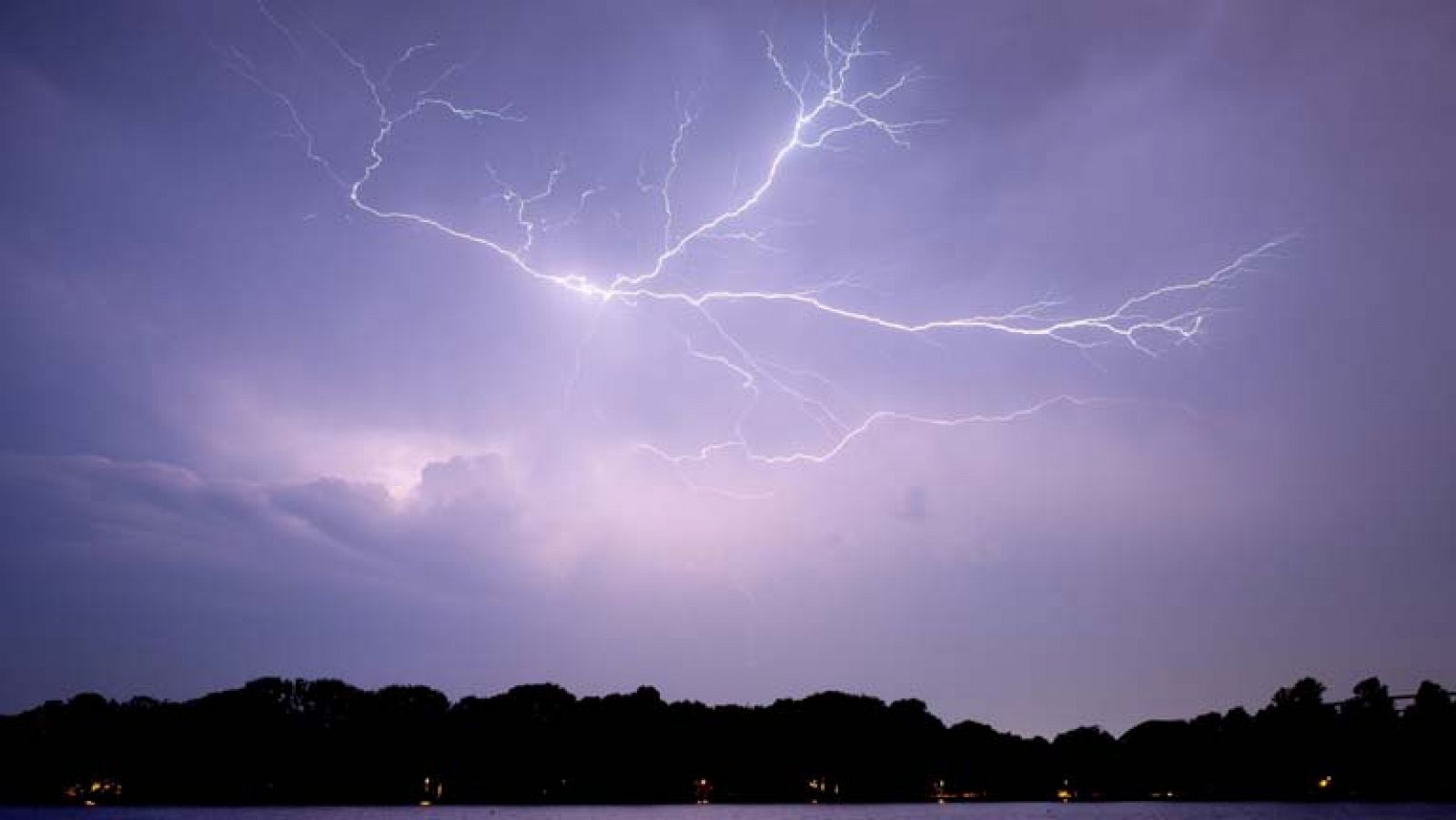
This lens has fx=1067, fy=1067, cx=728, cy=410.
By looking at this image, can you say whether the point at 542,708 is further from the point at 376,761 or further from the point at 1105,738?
the point at 1105,738

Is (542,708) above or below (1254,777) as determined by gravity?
above

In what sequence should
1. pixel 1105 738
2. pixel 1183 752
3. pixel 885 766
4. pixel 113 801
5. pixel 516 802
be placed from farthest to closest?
pixel 1105 738
pixel 1183 752
pixel 885 766
pixel 516 802
pixel 113 801

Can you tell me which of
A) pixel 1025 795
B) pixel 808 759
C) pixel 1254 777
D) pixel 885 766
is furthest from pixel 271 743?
pixel 1025 795

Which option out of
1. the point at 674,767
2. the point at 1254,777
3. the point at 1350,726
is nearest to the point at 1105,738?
the point at 1254,777

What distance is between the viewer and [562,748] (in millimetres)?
117312

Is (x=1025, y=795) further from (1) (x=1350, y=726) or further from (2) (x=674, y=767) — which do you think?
(2) (x=674, y=767)

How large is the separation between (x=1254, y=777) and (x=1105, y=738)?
5344 cm

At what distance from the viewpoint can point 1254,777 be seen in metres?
132

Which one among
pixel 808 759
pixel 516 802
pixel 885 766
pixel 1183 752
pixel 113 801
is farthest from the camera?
pixel 1183 752

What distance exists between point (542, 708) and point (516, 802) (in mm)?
10256

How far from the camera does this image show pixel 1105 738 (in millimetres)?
184500

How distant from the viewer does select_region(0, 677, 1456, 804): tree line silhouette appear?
107 m

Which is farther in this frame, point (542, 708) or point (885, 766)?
point (885, 766)

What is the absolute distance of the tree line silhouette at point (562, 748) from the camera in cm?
10669
